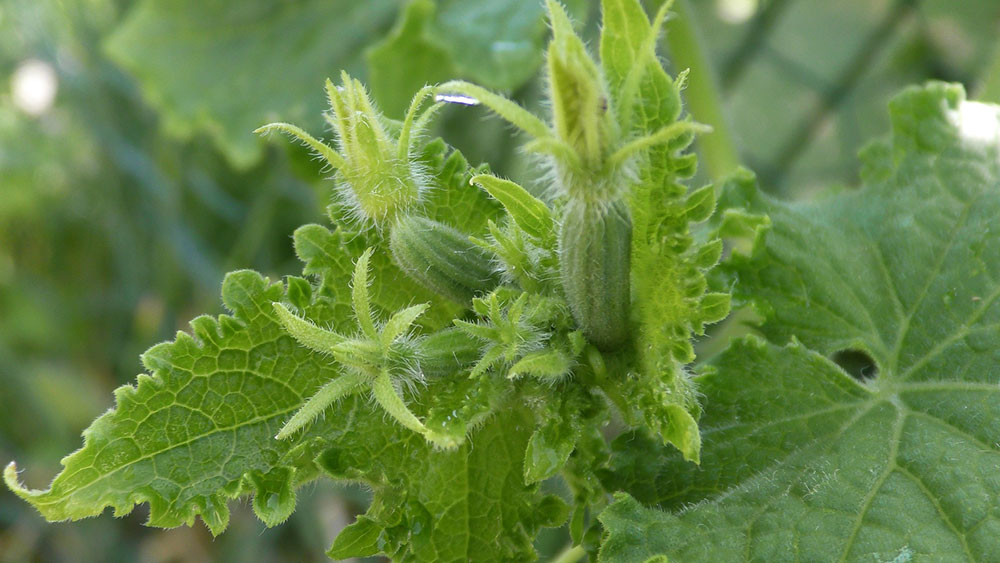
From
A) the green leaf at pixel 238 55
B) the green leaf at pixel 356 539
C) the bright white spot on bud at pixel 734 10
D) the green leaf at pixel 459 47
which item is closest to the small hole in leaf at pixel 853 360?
the green leaf at pixel 459 47

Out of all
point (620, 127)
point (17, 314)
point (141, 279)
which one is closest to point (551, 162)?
point (620, 127)

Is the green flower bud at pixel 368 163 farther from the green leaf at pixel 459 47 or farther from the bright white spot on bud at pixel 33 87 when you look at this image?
the bright white spot on bud at pixel 33 87

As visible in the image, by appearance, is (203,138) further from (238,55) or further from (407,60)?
(407,60)

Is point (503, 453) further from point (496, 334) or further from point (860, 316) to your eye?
point (860, 316)

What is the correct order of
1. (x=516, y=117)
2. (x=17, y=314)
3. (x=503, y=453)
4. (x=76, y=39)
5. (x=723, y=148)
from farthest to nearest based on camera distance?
(x=17, y=314) → (x=76, y=39) → (x=723, y=148) → (x=503, y=453) → (x=516, y=117)

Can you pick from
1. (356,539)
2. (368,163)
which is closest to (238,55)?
(368,163)

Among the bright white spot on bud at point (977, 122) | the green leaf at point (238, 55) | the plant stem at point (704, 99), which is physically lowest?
the green leaf at point (238, 55)
